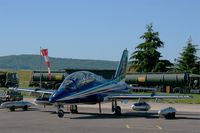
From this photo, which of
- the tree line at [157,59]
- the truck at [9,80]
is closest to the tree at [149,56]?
the tree line at [157,59]

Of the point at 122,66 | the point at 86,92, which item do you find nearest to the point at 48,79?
the point at 122,66

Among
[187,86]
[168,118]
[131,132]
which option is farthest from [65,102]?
[187,86]

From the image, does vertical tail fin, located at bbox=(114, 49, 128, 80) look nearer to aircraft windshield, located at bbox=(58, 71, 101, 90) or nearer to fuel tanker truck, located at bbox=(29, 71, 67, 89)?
aircraft windshield, located at bbox=(58, 71, 101, 90)

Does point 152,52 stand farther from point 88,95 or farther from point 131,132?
point 131,132

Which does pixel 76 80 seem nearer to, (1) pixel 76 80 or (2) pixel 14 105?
(1) pixel 76 80

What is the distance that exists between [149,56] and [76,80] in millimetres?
64968

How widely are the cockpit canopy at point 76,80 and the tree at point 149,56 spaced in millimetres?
61655

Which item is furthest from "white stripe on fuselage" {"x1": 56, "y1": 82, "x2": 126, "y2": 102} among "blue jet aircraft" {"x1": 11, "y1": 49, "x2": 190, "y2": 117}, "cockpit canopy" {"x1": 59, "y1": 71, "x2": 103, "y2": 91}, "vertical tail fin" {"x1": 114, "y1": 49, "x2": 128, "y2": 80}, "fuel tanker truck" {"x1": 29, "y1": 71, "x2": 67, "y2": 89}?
"fuel tanker truck" {"x1": 29, "y1": 71, "x2": 67, "y2": 89}

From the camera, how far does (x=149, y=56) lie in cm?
9144

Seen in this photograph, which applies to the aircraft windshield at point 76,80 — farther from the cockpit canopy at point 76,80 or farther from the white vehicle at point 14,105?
the white vehicle at point 14,105

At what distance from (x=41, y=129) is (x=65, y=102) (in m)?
6.71

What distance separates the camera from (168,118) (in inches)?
1019

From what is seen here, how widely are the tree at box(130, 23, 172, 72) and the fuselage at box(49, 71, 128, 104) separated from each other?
60.6 meters

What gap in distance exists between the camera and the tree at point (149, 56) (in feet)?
297
